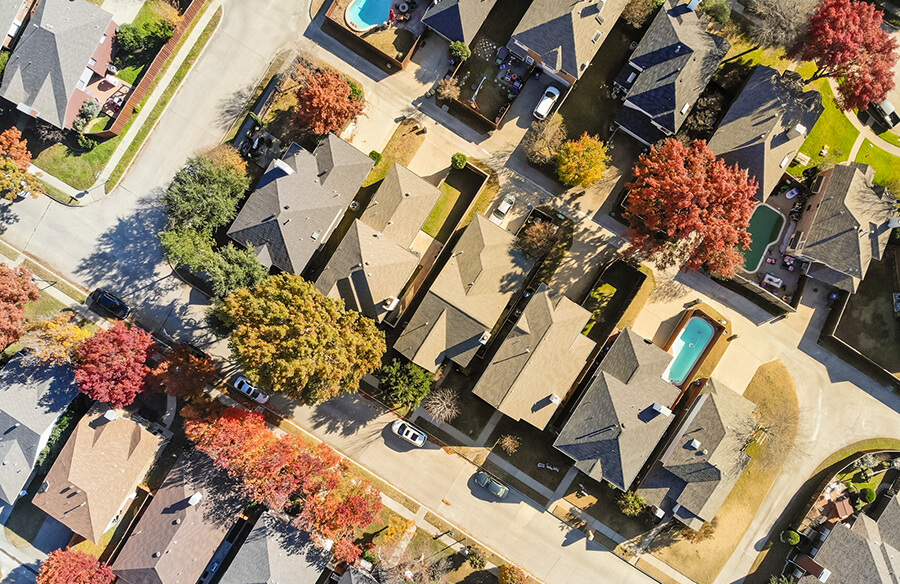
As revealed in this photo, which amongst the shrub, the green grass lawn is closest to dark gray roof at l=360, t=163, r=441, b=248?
the shrub

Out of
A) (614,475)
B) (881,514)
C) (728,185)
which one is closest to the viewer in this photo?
(728,185)

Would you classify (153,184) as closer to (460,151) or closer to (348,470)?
(460,151)

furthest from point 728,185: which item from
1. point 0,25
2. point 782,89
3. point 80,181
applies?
point 0,25

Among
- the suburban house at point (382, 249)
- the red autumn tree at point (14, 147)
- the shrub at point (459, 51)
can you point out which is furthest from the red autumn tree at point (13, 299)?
the shrub at point (459, 51)

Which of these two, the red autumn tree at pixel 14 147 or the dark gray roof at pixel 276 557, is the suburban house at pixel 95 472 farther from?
the red autumn tree at pixel 14 147

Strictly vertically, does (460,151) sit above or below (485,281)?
above

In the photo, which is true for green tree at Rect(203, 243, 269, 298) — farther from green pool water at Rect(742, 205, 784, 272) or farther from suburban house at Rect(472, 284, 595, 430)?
green pool water at Rect(742, 205, 784, 272)
